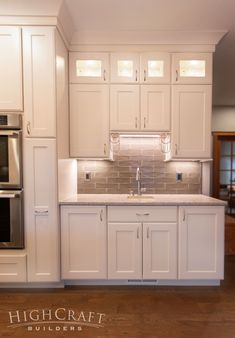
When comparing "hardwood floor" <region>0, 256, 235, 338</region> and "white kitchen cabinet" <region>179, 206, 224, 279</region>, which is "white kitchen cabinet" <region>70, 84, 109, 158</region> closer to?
"white kitchen cabinet" <region>179, 206, 224, 279</region>

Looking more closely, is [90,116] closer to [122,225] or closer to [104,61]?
[104,61]

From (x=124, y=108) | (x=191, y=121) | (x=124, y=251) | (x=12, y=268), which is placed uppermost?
(x=124, y=108)

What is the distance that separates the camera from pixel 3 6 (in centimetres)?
223

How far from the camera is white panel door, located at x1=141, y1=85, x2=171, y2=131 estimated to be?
111 inches

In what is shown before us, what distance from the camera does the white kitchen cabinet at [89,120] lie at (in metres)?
2.81

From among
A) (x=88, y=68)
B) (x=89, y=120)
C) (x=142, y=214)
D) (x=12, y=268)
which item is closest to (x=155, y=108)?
(x=89, y=120)

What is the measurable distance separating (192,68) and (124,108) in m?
0.91

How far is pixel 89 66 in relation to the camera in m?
2.81

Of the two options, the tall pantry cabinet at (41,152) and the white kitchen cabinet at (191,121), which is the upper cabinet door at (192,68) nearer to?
the white kitchen cabinet at (191,121)

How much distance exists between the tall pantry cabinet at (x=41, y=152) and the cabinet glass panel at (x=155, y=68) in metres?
1.03

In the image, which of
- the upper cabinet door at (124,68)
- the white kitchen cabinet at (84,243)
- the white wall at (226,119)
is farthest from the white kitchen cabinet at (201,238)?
the white wall at (226,119)

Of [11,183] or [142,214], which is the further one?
[142,214]

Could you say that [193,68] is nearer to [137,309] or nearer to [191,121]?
[191,121]

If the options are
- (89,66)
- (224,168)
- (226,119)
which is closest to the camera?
(89,66)
